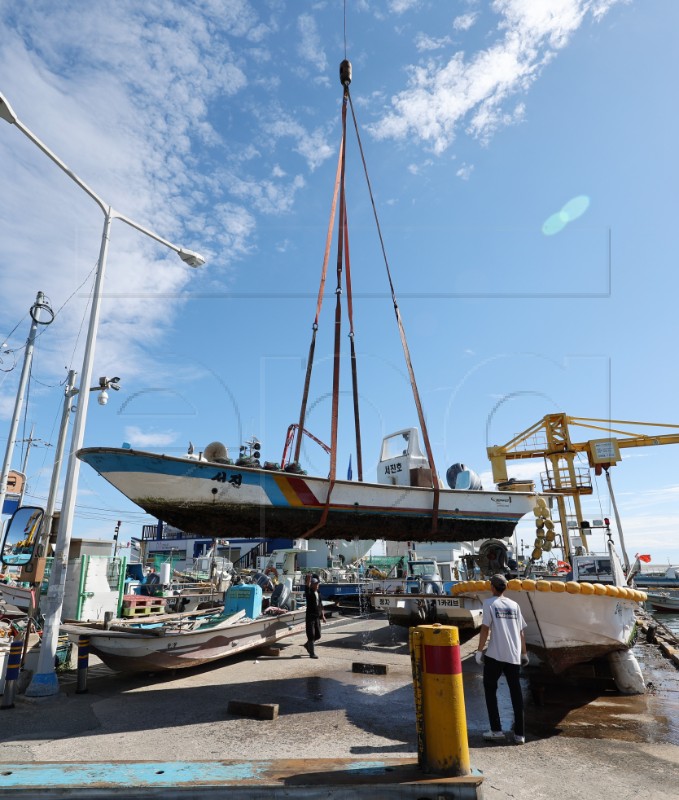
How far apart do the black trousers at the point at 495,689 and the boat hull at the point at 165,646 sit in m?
5.08

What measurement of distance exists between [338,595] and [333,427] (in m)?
15.3

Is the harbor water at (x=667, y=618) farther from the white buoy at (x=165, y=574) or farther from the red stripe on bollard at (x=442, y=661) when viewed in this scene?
the red stripe on bollard at (x=442, y=661)

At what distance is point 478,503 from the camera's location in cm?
985

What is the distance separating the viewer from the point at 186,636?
8.09 m

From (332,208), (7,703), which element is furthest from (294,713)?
(332,208)

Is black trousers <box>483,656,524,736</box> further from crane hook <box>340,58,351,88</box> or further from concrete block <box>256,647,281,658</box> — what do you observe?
crane hook <box>340,58,351,88</box>

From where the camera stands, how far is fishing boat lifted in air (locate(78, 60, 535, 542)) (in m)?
7.18

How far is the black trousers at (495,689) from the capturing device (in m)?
5.02

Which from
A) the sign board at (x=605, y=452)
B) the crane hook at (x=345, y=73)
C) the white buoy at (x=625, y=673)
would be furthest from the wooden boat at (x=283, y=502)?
the sign board at (x=605, y=452)

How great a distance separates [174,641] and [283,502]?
289 centimetres

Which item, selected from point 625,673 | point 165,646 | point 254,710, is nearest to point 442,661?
point 254,710

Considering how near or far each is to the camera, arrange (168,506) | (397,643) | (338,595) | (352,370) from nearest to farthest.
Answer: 1. (168,506)
2. (352,370)
3. (397,643)
4. (338,595)

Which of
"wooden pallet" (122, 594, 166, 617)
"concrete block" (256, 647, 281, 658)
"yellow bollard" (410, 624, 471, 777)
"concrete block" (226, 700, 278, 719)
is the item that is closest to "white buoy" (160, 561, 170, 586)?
"wooden pallet" (122, 594, 166, 617)

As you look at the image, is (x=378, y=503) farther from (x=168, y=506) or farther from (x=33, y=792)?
(x=33, y=792)
